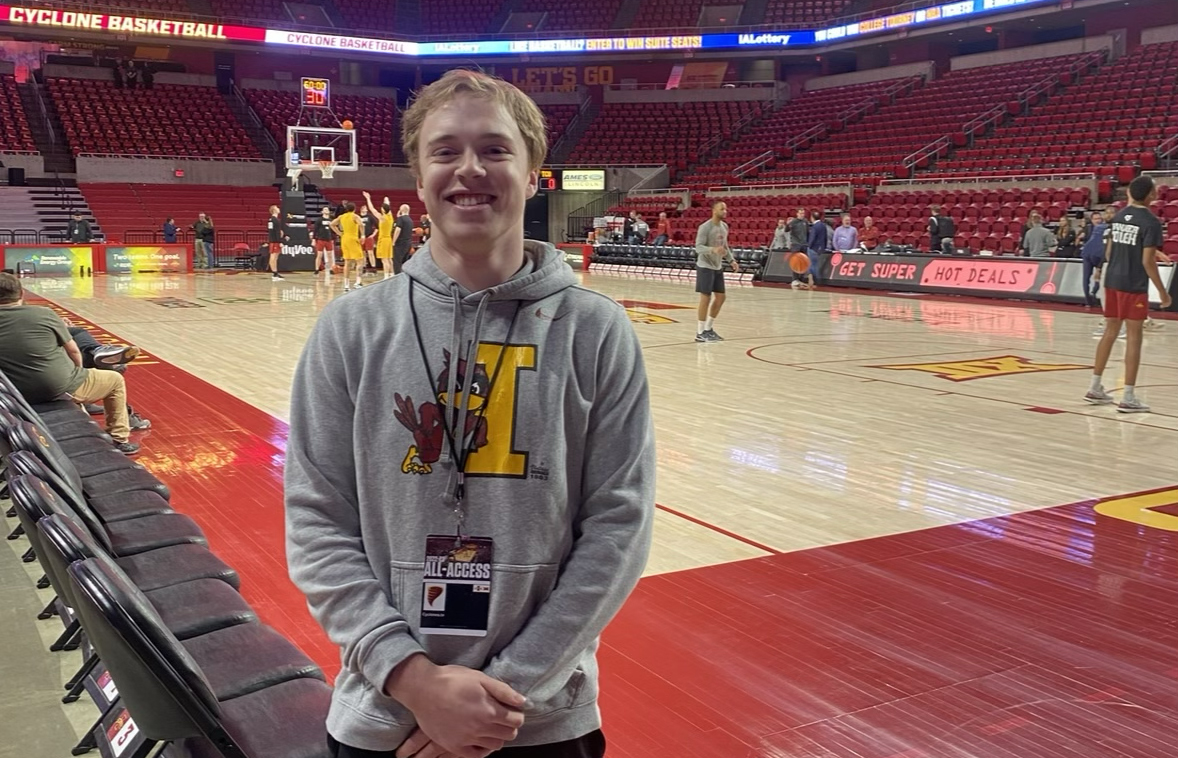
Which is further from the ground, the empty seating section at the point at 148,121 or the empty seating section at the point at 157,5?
the empty seating section at the point at 157,5

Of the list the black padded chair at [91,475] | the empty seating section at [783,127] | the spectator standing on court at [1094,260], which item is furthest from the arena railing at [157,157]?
the black padded chair at [91,475]

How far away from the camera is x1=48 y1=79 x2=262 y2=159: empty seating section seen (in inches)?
1235

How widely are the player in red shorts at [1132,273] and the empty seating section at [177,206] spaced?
25.8 meters

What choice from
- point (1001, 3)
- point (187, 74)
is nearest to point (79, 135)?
point (187, 74)

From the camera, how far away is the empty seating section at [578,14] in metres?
38.3

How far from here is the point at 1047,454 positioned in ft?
20.9

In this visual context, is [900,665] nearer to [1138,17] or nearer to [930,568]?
[930,568]

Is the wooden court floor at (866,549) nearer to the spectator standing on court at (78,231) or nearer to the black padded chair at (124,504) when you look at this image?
the black padded chair at (124,504)

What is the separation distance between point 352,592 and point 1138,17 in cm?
3132

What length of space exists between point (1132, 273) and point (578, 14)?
1341 inches

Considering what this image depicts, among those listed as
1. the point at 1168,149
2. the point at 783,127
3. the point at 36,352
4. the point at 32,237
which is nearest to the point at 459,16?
the point at 783,127

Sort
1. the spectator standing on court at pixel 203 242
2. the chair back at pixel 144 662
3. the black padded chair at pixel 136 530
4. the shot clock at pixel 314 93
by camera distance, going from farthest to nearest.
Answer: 1. the spectator standing on court at pixel 203 242
2. the shot clock at pixel 314 93
3. the black padded chair at pixel 136 530
4. the chair back at pixel 144 662

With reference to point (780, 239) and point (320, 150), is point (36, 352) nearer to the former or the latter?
point (780, 239)

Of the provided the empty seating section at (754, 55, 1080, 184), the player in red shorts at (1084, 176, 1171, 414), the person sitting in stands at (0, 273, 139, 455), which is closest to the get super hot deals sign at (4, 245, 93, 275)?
the empty seating section at (754, 55, 1080, 184)
